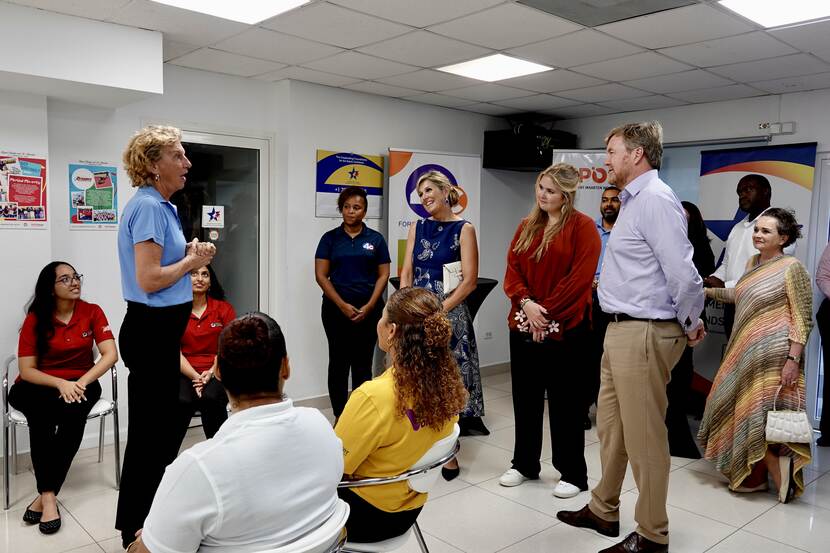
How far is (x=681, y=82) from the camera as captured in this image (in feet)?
15.8

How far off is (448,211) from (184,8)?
1797 mm

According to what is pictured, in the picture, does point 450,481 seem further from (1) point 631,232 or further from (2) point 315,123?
(2) point 315,123

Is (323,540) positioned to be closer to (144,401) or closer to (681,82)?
(144,401)

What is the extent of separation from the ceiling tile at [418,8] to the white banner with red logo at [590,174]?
106 inches

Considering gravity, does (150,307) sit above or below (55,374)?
above

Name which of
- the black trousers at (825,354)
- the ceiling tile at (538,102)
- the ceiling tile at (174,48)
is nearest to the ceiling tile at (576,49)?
the ceiling tile at (538,102)

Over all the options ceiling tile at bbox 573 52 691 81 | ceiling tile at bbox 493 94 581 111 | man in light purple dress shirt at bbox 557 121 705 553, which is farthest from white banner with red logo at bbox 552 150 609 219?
man in light purple dress shirt at bbox 557 121 705 553

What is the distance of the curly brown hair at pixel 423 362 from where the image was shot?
71.1 inches

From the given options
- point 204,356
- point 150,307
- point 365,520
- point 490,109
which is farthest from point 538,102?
point 365,520

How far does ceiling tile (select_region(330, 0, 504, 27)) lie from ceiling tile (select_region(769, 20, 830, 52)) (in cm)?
173

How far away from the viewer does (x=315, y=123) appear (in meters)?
5.02

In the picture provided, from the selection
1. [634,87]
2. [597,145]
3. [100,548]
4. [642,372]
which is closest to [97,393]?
[100,548]

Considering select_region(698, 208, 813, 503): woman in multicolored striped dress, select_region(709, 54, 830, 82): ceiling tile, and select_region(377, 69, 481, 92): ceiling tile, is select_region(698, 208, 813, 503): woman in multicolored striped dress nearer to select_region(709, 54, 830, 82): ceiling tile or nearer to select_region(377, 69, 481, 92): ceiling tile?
select_region(709, 54, 830, 82): ceiling tile

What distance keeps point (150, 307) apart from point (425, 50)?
2479mm
